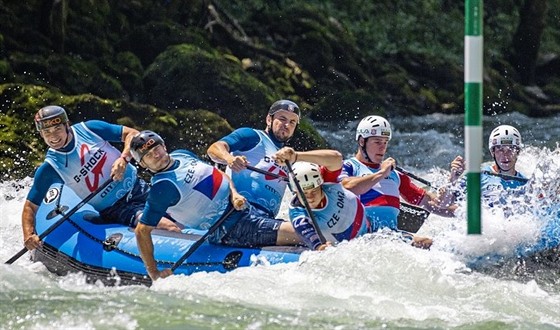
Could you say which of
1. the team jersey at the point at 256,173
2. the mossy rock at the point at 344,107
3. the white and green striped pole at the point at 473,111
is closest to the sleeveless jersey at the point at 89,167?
the team jersey at the point at 256,173

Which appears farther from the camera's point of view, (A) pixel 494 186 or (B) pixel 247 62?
(B) pixel 247 62

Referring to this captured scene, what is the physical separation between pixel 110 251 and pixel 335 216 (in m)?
1.87

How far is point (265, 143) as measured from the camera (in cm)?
888

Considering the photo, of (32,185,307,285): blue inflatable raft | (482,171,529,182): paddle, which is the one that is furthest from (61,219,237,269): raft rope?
(482,171,529,182): paddle

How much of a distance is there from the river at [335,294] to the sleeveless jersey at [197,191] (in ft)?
1.73

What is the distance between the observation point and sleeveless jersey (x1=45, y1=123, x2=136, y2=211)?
8797 millimetres

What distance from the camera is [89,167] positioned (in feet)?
29.1

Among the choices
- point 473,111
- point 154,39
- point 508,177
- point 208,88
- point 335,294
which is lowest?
point 335,294

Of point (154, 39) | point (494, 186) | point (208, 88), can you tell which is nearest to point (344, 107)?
point (208, 88)

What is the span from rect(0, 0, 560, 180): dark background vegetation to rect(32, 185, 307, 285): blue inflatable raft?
399 cm

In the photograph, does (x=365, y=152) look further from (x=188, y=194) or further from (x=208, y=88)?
(x=208, y=88)

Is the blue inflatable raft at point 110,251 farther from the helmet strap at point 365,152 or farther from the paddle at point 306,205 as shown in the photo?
the helmet strap at point 365,152

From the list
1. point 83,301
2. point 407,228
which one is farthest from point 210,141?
point 83,301

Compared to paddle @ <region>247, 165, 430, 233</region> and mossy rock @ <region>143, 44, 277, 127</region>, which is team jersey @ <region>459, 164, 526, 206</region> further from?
mossy rock @ <region>143, 44, 277, 127</region>
